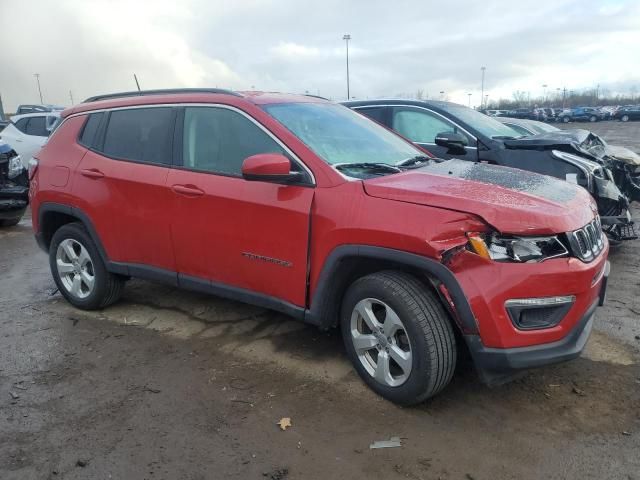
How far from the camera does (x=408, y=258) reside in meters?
2.94

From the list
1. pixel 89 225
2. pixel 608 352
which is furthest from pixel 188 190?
Result: pixel 608 352

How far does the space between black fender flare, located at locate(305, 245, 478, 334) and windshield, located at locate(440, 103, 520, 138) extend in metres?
4.07

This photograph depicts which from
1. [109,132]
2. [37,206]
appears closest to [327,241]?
[109,132]

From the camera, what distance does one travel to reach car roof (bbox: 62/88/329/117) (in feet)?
12.8

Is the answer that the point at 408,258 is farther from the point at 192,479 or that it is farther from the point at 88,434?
the point at 88,434

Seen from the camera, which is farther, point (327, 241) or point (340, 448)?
point (327, 241)

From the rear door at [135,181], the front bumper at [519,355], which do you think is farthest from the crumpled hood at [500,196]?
the rear door at [135,181]

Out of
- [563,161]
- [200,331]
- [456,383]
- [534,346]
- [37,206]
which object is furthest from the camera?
[563,161]

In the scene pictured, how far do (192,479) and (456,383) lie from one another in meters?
1.68

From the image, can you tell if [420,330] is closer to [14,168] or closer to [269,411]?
[269,411]

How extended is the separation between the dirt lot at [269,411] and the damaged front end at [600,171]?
4.98ft

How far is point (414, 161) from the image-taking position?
3928 mm

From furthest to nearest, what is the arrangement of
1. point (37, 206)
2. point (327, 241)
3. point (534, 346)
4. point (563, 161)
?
1. point (563, 161)
2. point (37, 206)
3. point (327, 241)
4. point (534, 346)

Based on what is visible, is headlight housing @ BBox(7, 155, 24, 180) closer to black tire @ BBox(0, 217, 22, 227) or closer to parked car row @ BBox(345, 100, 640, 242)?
black tire @ BBox(0, 217, 22, 227)
